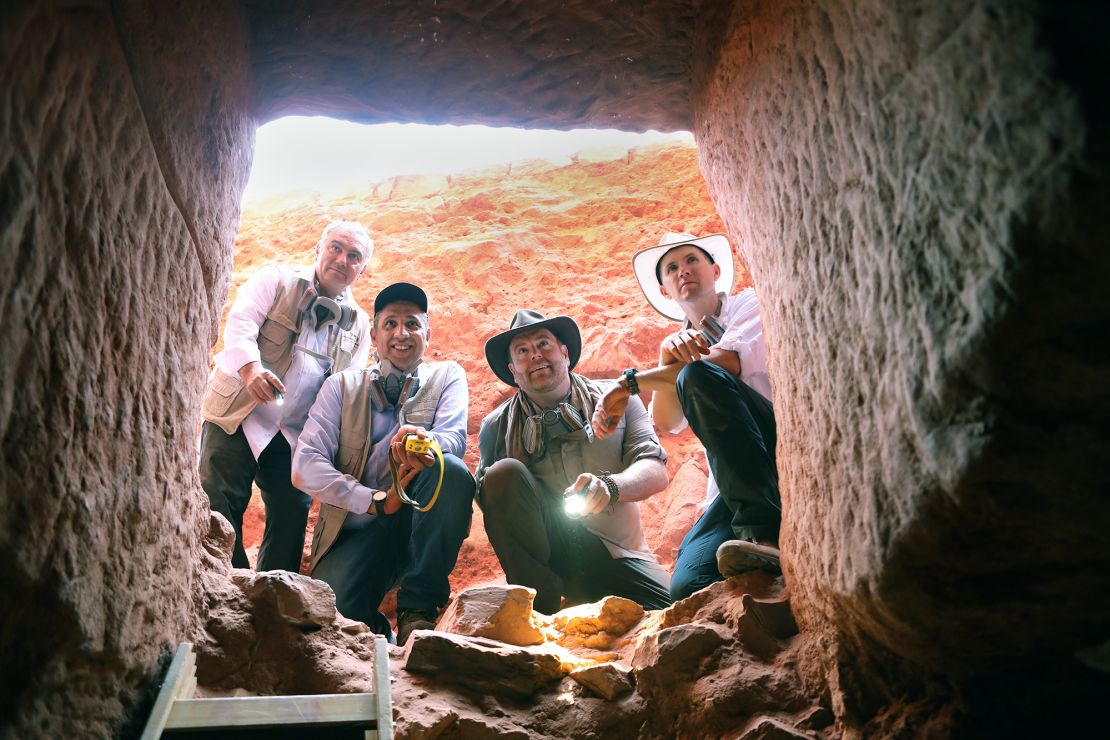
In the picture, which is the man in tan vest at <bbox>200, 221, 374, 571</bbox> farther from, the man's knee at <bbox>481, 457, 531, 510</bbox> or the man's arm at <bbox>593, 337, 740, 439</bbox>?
the man's arm at <bbox>593, 337, 740, 439</bbox>

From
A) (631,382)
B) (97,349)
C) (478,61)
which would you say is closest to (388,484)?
(631,382)

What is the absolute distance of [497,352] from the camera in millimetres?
3646

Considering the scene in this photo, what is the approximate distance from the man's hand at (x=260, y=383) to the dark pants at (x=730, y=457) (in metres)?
1.48

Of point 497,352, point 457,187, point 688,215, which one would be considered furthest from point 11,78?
point 457,187

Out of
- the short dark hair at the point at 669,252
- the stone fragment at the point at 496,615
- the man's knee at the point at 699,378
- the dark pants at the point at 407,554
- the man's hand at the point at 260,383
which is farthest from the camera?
the short dark hair at the point at 669,252

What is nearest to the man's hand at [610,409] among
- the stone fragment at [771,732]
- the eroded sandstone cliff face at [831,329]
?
the eroded sandstone cliff face at [831,329]

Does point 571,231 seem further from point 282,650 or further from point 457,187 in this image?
point 282,650

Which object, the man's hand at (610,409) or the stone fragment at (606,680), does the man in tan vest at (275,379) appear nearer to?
the man's hand at (610,409)

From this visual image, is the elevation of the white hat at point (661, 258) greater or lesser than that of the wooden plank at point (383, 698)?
greater

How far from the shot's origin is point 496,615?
92.7 inches

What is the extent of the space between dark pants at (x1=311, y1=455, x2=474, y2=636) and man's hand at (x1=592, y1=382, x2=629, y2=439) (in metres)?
0.52

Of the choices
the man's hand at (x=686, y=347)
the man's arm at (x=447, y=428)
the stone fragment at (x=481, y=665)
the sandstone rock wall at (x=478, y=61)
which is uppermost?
the sandstone rock wall at (x=478, y=61)

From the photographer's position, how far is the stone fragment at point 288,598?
203cm

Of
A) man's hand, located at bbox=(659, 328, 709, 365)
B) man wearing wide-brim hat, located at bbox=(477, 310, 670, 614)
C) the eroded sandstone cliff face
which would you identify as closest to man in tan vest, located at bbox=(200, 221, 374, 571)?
man wearing wide-brim hat, located at bbox=(477, 310, 670, 614)
